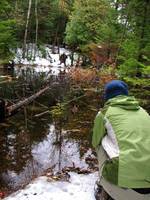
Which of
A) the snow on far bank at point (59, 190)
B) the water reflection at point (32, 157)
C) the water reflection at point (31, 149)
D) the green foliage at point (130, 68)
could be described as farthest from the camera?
the green foliage at point (130, 68)

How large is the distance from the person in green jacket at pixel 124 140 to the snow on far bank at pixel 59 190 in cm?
153

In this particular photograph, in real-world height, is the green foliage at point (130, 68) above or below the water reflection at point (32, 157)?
above

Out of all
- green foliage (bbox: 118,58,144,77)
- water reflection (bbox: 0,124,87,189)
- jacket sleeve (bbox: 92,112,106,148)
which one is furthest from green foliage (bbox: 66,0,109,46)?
jacket sleeve (bbox: 92,112,106,148)

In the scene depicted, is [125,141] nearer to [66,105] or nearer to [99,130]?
[99,130]

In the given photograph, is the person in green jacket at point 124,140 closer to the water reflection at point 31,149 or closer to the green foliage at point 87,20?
the water reflection at point 31,149

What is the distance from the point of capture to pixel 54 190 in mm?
5750

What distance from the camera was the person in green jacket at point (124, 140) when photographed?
3807 mm

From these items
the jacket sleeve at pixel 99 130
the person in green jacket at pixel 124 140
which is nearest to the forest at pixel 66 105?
the jacket sleeve at pixel 99 130

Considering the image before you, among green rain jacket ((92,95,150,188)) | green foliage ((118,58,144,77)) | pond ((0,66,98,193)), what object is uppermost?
green rain jacket ((92,95,150,188))

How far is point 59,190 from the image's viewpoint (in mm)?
5766

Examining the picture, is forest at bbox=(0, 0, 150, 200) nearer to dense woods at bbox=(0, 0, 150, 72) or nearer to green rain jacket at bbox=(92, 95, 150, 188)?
dense woods at bbox=(0, 0, 150, 72)

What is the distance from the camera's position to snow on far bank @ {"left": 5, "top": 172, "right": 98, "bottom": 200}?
215 inches

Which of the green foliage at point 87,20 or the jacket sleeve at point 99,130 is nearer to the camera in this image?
the jacket sleeve at point 99,130

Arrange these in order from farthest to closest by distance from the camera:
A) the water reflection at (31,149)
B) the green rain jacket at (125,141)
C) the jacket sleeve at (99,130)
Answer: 1. the water reflection at (31,149)
2. the jacket sleeve at (99,130)
3. the green rain jacket at (125,141)
